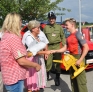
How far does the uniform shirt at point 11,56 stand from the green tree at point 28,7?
12.8 meters

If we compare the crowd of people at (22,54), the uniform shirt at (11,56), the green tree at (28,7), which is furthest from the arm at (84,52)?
the green tree at (28,7)

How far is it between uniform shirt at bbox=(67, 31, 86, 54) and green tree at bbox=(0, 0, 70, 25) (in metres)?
11.8

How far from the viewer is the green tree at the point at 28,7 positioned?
1566 centimetres

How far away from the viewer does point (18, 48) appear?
9.39 feet

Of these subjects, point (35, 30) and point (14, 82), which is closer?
point (14, 82)

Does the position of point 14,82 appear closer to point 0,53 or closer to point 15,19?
point 0,53

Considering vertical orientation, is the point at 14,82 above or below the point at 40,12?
below

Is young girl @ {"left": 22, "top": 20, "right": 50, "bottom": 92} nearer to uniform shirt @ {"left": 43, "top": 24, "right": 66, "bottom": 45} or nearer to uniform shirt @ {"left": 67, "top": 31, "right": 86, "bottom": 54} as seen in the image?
uniform shirt @ {"left": 67, "top": 31, "right": 86, "bottom": 54}

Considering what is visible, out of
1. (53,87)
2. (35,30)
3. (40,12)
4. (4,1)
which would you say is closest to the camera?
(35,30)

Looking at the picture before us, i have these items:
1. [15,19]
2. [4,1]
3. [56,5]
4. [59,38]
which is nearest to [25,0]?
[4,1]

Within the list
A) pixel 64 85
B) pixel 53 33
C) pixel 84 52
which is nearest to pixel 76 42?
pixel 84 52

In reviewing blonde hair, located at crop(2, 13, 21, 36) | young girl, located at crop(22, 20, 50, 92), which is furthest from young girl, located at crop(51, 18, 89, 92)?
blonde hair, located at crop(2, 13, 21, 36)

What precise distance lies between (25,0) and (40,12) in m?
1.55

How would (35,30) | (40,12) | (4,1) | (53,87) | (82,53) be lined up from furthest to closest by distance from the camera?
1. (40,12)
2. (4,1)
3. (53,87)
4. (35,30)
5. (82,53)
